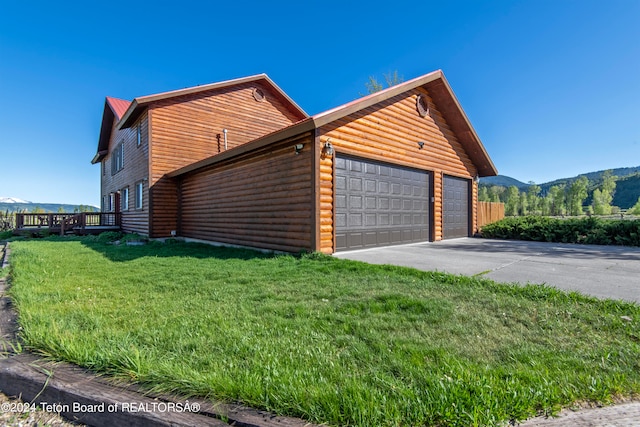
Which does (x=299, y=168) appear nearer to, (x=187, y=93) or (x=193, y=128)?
(x=193, y=128)

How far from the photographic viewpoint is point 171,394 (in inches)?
69.3

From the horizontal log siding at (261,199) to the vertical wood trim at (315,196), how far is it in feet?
0.37

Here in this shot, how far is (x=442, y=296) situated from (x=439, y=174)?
7.63 m

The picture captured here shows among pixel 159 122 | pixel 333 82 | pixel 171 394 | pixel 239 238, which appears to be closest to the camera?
pixel 171 394

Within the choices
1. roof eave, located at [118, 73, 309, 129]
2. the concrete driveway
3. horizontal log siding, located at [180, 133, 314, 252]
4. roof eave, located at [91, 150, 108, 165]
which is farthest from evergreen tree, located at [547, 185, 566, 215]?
roof eave, located at [91, 150, 108, 165]

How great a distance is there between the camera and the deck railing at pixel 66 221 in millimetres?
15062

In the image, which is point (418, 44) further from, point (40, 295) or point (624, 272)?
point (40, 295)

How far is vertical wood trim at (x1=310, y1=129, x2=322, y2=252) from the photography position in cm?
656

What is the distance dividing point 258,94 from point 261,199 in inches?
366

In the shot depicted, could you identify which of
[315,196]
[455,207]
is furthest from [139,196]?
[455,207]

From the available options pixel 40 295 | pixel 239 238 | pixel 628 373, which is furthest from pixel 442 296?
pixel 239 238

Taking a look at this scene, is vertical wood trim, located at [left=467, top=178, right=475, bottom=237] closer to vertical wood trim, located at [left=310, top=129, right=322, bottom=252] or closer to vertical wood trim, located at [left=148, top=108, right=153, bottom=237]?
vertical wood trim, located at [left=310, top=129, right=322, bottom=252]

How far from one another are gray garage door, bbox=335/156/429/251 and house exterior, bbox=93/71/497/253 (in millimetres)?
37

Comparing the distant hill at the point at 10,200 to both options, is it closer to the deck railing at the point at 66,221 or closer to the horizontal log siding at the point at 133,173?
the deck railing at the point at 66,221
